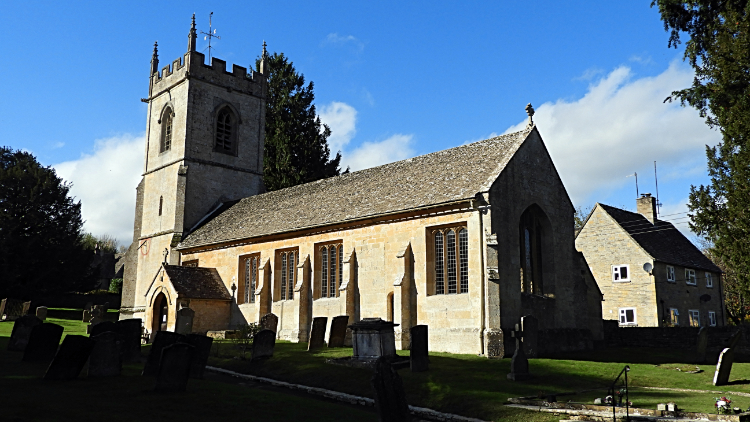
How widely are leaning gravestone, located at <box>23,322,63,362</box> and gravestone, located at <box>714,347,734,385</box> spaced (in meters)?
19.9

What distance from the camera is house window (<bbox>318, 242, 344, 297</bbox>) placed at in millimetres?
29250

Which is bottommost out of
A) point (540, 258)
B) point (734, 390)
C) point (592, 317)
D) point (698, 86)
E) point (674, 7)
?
point (734, 390)

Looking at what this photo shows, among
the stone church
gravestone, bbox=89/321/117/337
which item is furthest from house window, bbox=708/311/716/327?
gravestone, bbox=89/321/117/337

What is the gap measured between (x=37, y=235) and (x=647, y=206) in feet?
155

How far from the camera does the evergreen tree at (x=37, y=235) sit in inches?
1816

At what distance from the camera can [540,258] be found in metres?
27.0

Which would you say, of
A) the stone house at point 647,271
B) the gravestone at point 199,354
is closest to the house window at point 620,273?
the stone house at point 647,271

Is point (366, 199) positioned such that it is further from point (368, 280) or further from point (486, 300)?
point (486, 300)

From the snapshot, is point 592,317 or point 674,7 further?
point 592,317

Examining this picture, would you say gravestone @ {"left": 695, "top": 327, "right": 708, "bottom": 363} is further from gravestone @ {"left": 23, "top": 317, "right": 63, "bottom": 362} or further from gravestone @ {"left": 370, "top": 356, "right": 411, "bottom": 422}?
gravestone @ {"left": 23, "top": 317, "right": 63, "bottom": 362}

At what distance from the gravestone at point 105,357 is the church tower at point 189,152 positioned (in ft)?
71.5

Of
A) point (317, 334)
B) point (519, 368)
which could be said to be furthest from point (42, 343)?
point (519, 368)

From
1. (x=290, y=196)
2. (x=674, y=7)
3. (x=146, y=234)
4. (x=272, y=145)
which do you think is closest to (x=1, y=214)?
(x=146, y=234)

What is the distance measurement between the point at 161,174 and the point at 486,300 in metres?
27.4
